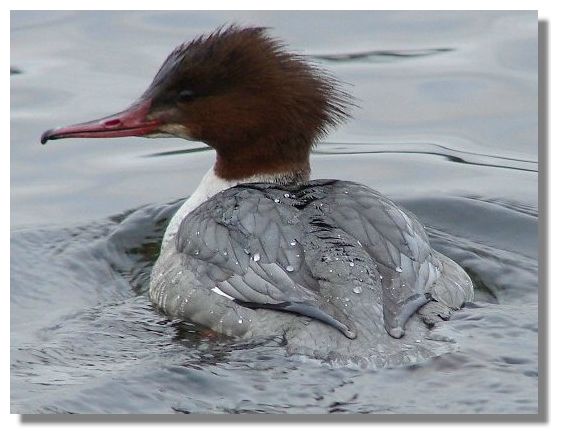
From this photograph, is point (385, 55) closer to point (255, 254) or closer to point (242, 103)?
point (242, 103)

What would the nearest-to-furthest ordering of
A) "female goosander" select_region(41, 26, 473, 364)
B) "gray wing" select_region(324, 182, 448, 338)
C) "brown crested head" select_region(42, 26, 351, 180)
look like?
"female goosander" select_region(41, 26, 473, 364) < "gray wing" select_region(324, 182, 448, 338) < "brown crested head" select_region(42, 26, 351, 180)

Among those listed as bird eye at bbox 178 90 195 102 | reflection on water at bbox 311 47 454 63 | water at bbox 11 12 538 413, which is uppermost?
bird eye at bbox 178 90 195 102

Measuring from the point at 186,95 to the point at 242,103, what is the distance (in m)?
0.32

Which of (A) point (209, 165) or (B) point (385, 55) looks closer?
(A) point (209, 165)

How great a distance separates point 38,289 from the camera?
7.24 metres

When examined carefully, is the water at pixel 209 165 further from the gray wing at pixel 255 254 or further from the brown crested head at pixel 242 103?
the brown crested head at pixel 242 103

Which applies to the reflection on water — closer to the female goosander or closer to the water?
the water

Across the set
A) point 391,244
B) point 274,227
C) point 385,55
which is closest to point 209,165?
point 385,55

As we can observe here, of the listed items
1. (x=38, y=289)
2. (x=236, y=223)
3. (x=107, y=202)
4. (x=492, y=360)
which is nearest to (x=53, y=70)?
(x=107, y=202)

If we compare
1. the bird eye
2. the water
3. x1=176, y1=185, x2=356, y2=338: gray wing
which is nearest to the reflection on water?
the water

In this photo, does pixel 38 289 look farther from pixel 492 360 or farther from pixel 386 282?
pixel 492 360

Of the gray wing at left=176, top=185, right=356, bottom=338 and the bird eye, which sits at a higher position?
the bird eye

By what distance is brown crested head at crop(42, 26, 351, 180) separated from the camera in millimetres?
6848

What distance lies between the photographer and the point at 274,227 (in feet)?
20.5
